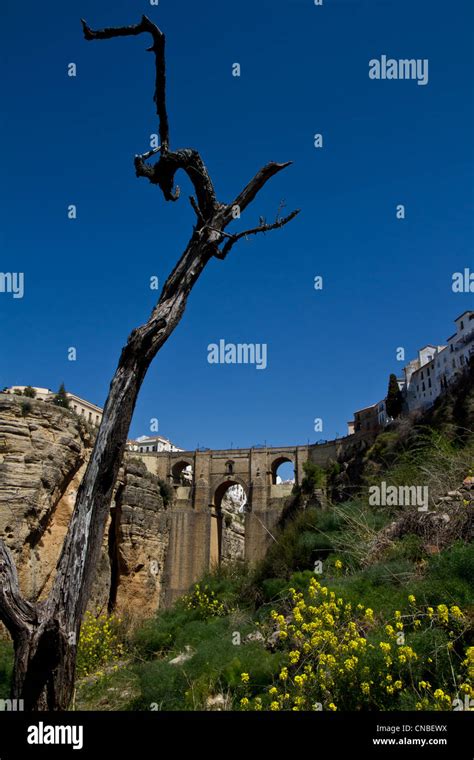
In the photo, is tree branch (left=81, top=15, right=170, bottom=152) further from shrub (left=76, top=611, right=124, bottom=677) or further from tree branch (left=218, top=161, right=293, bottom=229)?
shrub (left=76, top=611, right=124, bottom=677)

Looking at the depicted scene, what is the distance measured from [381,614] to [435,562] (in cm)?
87

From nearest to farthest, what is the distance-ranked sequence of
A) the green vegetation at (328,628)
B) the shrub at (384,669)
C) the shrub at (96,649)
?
the shrub at (384,669)
the green vegetation at (328,628)
the shrub at (96,649)

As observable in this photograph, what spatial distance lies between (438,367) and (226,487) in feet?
72.0

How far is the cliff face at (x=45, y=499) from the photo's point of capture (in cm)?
1090

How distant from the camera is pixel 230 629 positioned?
8.67 meters

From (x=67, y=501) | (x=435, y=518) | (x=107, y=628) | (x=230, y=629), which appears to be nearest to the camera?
(x=435, y=518)

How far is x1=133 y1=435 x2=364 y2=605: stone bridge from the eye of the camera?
47.9m

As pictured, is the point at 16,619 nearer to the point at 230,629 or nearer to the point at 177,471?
the point at 230,629

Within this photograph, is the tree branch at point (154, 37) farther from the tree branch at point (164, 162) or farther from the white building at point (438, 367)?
the white building at point (438, 367)

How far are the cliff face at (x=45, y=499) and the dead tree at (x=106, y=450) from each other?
23.6ft

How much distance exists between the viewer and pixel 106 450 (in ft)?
13.4

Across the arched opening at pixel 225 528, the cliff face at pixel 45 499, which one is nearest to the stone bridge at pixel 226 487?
the arched opening at pixel 225 528
